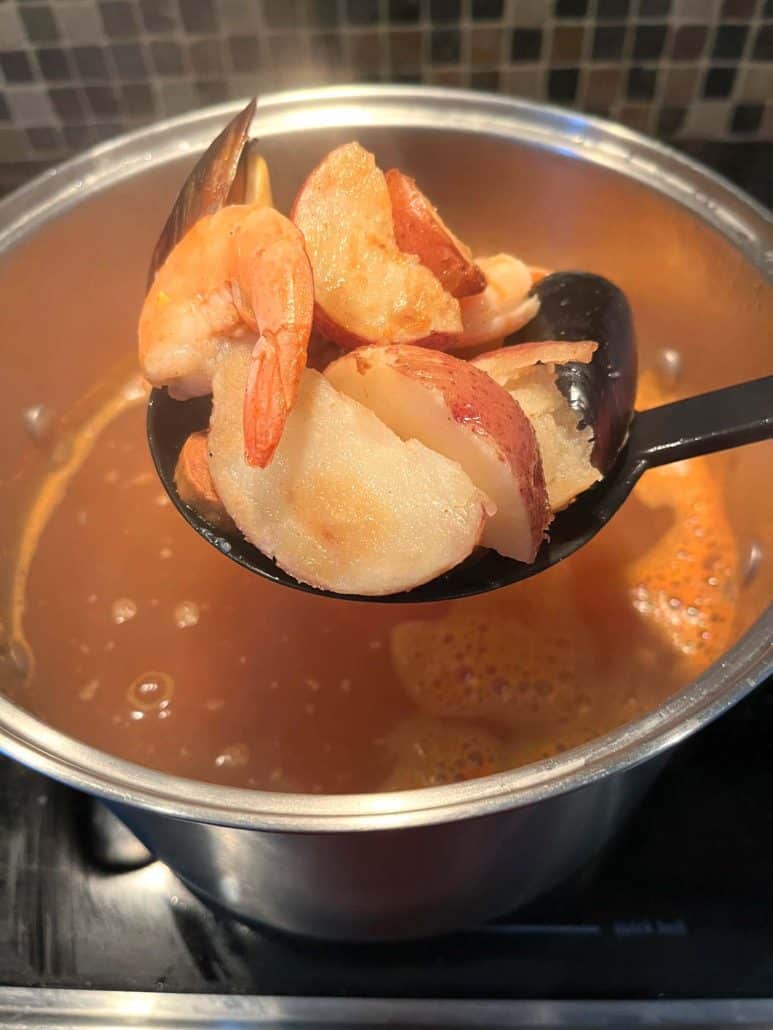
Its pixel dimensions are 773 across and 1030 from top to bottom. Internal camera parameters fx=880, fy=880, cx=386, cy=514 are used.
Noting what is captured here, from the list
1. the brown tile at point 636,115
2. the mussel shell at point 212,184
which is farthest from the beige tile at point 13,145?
the brown tile at point 636,115

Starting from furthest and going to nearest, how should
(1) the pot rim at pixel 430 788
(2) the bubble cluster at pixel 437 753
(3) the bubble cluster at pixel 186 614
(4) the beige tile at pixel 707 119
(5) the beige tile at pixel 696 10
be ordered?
(4) the beige tile at pixel 707 119, (5) the beige tile at pixel 696 10, (3) the bubble cluster at pixel 186 614, (2) the bubble cluster at pixel 437 753, (1) the pot rim at pixel 430 788

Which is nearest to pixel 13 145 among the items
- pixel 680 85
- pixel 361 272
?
pixel 361 272

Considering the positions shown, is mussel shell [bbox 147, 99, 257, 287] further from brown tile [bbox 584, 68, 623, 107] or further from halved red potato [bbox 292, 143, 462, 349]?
brown tile [bbox 584, 68, 623, 107]

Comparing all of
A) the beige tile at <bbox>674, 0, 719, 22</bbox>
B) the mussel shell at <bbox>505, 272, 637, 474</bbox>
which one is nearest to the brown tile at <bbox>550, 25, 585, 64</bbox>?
the beige tile at <bbox>674, 0, 719, 22</bbox>

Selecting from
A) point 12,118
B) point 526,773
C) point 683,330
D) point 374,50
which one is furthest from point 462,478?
point 12,118

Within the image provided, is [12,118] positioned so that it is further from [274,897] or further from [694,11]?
[274,897]

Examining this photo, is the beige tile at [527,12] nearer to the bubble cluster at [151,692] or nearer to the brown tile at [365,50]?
the brown tile at [365,50]
